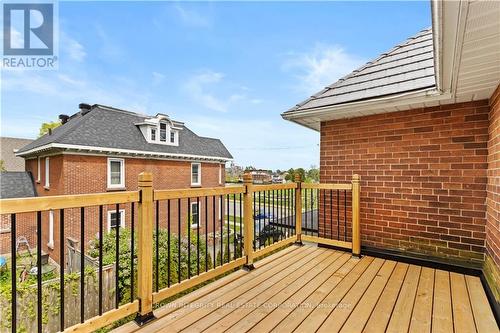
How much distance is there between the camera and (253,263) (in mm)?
3248

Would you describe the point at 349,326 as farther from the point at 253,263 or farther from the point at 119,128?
the point at 119,128

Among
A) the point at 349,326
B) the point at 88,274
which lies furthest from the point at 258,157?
the point at 349,326

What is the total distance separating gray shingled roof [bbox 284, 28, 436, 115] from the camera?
327cm

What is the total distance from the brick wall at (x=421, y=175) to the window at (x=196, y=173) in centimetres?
1175

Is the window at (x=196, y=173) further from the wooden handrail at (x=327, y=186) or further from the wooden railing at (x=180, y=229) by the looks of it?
the wooden handrail at (x=327, y=186)

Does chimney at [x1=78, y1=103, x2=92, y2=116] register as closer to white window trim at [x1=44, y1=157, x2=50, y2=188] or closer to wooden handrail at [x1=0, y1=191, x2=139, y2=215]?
white window trim at [x1=44, y1=157, x2=50, y2=188]

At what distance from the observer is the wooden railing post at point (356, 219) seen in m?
3.60

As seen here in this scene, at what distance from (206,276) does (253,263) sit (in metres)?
0.86

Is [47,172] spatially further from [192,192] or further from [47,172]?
[192,192]

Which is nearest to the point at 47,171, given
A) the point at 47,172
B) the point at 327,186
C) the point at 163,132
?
the point at 47,172

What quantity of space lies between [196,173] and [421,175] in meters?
13.0

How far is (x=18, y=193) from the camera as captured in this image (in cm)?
1255

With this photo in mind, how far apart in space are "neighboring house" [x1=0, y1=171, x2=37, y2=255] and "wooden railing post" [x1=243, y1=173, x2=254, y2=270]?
45.5 feet

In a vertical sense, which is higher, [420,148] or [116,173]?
[420,148]
